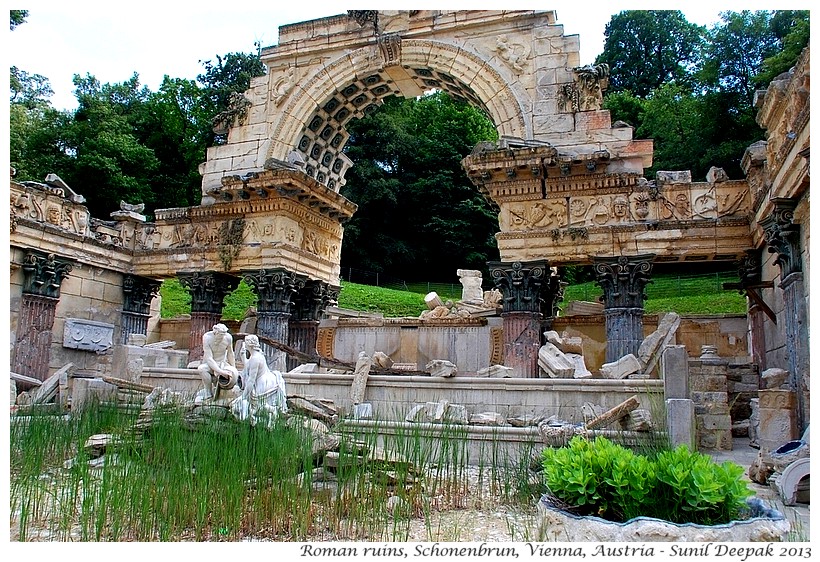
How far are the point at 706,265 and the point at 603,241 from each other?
21180 mm

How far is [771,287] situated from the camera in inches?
432

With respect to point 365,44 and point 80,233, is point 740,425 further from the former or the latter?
point 80,233

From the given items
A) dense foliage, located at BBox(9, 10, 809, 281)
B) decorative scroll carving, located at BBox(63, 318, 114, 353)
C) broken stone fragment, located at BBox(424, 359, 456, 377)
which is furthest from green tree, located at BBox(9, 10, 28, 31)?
broken stone fragment, located at BBox(424, 359, 456, 377)

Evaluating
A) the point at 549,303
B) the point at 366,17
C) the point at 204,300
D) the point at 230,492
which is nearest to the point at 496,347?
the point at 549,303

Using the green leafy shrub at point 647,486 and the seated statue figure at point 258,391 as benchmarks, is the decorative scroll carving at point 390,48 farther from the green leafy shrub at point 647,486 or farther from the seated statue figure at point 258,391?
the green leafy shrub at point 647,486

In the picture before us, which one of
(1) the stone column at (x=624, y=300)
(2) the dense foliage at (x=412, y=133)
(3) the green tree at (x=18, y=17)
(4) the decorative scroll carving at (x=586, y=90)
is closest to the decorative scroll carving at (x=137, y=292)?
(4) the decorative scroll carving at (x=586, y=90)

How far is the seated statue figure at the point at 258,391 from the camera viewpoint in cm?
688

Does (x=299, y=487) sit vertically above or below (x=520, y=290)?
below

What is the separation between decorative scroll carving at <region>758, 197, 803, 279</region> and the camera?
27.7 ft

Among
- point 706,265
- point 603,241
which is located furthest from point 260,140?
point 706,265

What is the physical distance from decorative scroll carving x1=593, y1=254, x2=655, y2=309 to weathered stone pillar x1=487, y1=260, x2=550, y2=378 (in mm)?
1188

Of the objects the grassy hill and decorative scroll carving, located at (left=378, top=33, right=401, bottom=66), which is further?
the grassy hill

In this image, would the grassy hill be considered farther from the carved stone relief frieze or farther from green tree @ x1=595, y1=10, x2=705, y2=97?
green tree @ x1=595, y1=10, x2=705, y2=97
